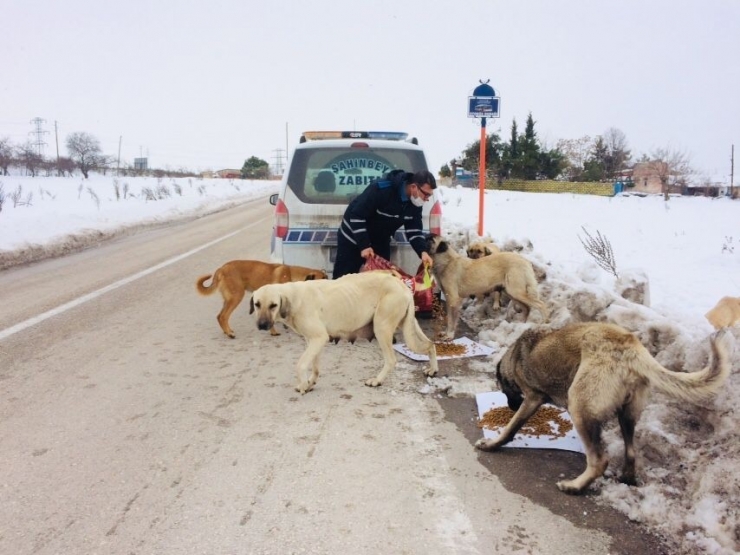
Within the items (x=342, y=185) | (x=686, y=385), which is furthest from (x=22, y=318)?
(x=686, y=385)

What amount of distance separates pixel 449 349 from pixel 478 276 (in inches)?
42.5

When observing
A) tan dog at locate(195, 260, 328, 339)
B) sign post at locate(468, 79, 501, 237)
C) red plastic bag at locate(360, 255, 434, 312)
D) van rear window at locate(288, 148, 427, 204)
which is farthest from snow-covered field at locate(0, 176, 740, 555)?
tan dog at locate(195, 260, 328, 339)

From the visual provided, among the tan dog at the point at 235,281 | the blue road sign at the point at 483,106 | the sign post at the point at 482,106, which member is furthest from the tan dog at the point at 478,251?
the blue road sign at the point at 483,106

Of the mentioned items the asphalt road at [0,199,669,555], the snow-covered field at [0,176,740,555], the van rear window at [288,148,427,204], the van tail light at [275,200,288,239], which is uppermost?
the van rear window at [288,148,427,204]

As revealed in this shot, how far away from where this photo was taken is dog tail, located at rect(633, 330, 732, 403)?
2.74 m

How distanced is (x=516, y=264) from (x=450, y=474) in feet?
11.1

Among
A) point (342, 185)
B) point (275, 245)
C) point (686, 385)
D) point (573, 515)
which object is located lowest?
point (573, 515)

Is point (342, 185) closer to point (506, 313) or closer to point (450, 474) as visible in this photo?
point (506, 313)

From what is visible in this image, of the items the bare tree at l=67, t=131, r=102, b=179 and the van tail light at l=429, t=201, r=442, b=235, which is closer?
the van tail light at l=429, t=201, r=442, b=235

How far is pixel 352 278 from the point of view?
493cm

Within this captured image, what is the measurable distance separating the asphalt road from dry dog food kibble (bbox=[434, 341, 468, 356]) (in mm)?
337

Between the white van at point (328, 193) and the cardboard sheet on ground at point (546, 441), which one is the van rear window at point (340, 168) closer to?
the white van at point (328, 193)

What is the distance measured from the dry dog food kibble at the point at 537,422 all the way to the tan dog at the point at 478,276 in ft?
6.41

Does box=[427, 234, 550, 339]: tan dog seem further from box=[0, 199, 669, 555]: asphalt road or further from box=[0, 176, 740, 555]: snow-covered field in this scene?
box=[0, 199, 669, 555]: asphalt road
